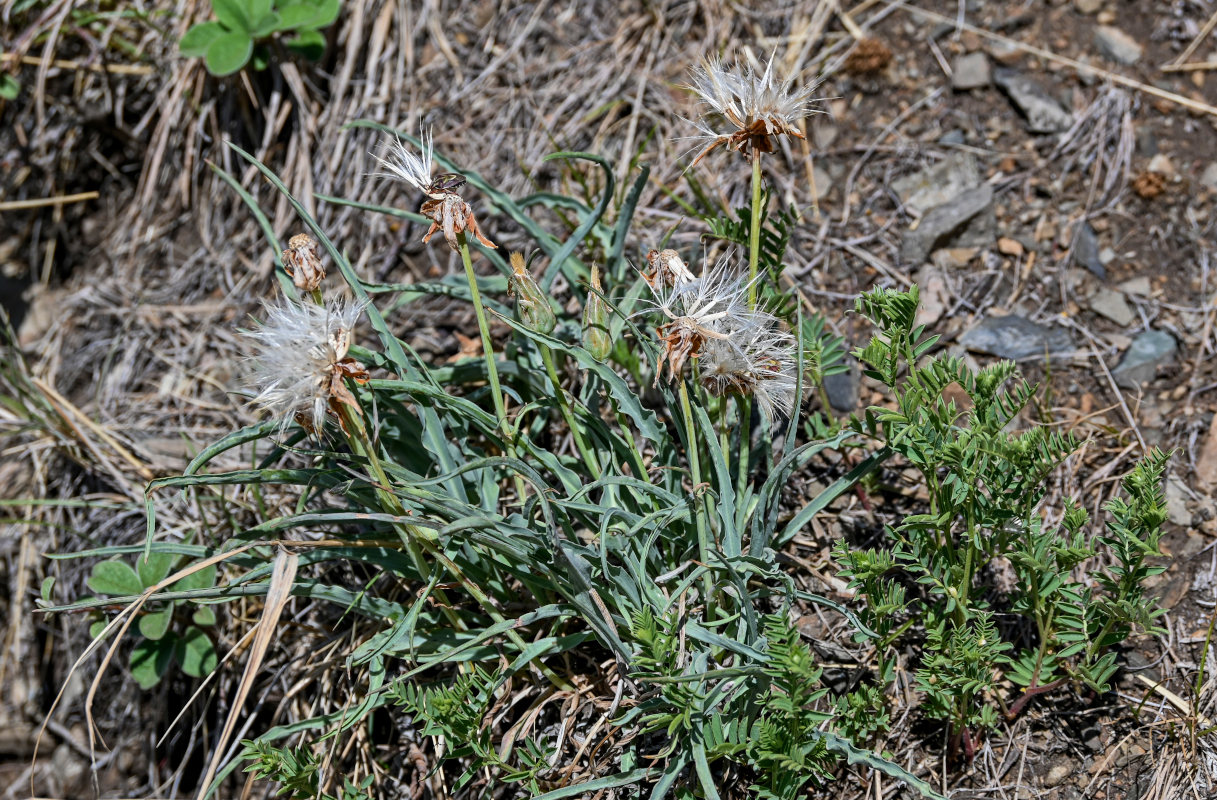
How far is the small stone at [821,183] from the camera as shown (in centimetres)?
262

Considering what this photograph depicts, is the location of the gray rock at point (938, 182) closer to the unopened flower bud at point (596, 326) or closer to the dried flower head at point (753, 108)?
the dried flower head at point (753, 108)

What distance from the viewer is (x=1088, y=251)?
2.40 m

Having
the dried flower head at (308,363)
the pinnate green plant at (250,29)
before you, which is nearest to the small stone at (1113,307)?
the dried flower head at (308,363)

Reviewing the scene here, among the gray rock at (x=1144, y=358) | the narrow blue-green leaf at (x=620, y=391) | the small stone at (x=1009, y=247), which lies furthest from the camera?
the small stone at (x=1009, y=247)

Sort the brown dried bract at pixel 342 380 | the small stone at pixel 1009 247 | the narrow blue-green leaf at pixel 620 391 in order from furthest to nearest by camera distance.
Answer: the small stone at pixel 1009 247, the narrow blue-green leaf at pixel 620 391, the brown dried bract at pixel 342 380

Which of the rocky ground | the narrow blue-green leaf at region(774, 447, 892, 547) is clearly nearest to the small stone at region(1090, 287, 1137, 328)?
the rocky ground

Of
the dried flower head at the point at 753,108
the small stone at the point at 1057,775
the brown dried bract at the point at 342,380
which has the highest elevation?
the dried flower head at the point at 753,108

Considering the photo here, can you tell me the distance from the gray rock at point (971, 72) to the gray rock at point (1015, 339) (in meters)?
0.78

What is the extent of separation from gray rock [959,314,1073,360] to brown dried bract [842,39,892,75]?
0.89 meters

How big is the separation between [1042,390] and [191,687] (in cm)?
233

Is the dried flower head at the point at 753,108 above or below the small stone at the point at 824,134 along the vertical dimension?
above

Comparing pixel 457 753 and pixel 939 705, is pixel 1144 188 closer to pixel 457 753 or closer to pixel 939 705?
pixel 939 705

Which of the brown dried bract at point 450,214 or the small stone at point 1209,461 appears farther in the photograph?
the small stone at point 1209,461

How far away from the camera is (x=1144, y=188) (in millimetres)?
2422
